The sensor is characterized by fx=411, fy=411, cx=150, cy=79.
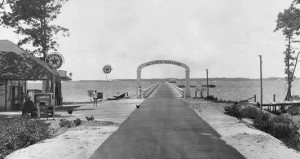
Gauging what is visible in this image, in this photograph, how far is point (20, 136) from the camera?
15203 millimetres

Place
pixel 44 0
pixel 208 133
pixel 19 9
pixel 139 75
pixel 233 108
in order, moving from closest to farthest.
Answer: pixel 208 133 < pixel 233 108 < pixel 19 9 < pixel 44 0 < pixel 139 75

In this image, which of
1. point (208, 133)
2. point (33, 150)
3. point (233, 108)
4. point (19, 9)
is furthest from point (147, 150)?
point (19, 9)

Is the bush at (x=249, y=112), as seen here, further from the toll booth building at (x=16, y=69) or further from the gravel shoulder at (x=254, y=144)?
the toll booth building at (x=16, y=69)

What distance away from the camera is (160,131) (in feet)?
54.9

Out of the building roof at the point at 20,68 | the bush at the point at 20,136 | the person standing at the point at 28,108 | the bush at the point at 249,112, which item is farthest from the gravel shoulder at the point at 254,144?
the building roof at the point at 20,68

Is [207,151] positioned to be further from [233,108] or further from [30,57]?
[30,57]

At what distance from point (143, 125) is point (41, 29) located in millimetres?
31435

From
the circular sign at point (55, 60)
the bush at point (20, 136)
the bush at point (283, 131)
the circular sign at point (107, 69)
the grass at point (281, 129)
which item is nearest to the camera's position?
the bush at point (20, 136)

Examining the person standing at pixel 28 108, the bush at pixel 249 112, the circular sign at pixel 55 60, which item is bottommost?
the bush at pixel 249 112

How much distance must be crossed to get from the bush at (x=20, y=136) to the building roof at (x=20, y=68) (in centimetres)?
1509

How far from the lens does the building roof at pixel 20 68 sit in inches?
1277

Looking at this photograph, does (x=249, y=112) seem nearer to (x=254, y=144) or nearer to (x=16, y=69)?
(x=254, y=144)

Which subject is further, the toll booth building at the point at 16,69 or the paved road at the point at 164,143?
the toll booth building at the point at 16,69

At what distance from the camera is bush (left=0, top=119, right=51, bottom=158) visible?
13766 mm
